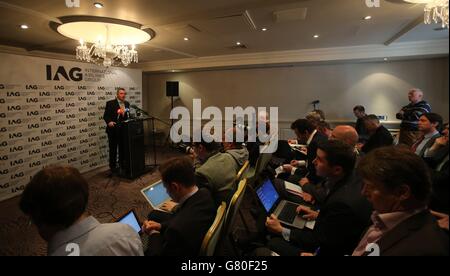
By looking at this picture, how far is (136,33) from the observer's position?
11.4 ft

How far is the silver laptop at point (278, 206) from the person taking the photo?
1573 mm

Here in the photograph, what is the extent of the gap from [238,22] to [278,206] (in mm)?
2566

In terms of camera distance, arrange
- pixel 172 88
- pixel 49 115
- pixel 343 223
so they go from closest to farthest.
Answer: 1. pixel 343 223
2. pixel 49 115
3. pixel 172 88

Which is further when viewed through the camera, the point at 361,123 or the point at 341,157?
the point at 361,123

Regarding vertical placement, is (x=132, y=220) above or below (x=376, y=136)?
below

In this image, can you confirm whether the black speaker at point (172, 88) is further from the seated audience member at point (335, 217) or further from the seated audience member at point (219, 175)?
the seated audience member at point (335, 217)

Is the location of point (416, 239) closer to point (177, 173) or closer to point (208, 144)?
point (177, 173)

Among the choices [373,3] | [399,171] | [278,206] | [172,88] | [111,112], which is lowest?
[278,206]

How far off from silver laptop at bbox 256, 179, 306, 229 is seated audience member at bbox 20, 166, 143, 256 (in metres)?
1.08

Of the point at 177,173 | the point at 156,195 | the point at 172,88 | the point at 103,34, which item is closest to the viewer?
the point at 177,173

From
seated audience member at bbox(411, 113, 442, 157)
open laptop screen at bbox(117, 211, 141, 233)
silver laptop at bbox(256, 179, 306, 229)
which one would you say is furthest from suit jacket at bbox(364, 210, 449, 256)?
seated audience member at bbox(411, 113, 442, 157)

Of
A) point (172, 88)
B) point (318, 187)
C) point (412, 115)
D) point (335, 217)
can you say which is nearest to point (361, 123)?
point (412, 115)

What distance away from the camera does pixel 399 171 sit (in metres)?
0.85

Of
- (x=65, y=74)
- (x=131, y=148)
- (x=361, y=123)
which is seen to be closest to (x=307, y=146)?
(x=361, y=123)
